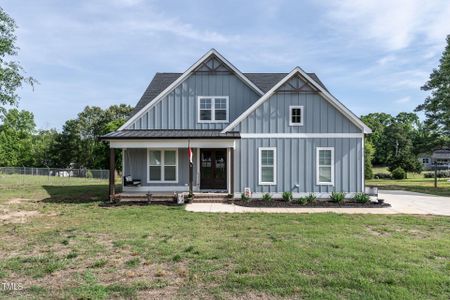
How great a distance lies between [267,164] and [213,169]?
2952mm

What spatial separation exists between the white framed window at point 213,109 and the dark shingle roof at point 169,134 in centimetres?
72

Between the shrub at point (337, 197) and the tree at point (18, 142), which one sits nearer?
the shrub at point (337, 197)

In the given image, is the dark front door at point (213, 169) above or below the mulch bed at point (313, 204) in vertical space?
above

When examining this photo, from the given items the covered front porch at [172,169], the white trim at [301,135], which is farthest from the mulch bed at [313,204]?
the white trim at [301,135]

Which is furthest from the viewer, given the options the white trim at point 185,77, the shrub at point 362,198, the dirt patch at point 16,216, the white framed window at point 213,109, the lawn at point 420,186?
the lawn at point 420,186

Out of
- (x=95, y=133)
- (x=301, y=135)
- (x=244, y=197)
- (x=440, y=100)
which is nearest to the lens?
(x=244, y=197)

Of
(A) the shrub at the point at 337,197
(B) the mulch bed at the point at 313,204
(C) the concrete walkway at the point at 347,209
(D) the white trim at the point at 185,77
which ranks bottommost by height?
(C) the concrete walkway at the point at 347,209

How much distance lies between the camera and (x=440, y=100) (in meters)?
24.6

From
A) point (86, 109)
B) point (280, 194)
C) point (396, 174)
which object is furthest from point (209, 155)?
point (86, 109)

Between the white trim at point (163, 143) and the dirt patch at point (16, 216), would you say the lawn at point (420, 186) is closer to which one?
the white trim at point (163, 143)

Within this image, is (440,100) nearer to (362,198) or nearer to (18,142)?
(362,198)

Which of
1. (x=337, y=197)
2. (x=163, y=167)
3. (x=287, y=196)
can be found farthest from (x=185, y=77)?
(x=337, y=197)

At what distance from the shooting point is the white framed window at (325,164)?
14.8 metres

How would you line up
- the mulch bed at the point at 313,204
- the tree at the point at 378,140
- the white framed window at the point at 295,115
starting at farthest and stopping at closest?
the tree at the point at 378,140 → the white framed window at the point at 295,115 → the mulch bed at the point at 313,204
